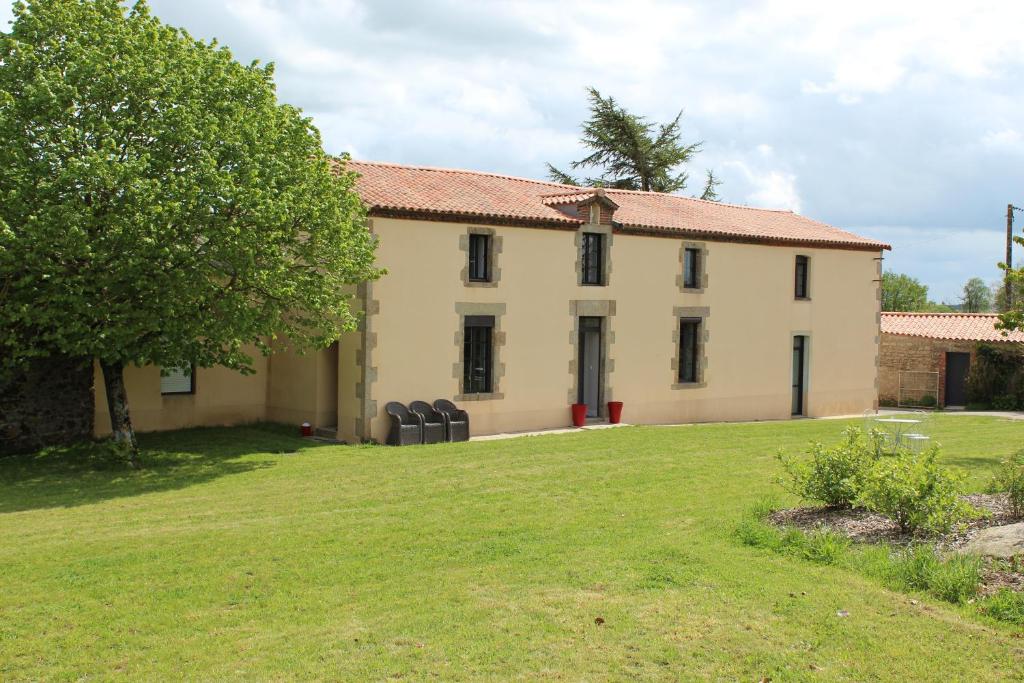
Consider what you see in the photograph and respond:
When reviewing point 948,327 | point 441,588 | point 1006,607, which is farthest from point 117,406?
point 948,327

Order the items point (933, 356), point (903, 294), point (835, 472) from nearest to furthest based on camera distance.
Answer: point (835, 472), point (933, 356), point (903, 294)

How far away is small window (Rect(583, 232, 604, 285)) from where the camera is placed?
74.5 ft

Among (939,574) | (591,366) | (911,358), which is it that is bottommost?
(939,574)

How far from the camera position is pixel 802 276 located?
91.5 feet

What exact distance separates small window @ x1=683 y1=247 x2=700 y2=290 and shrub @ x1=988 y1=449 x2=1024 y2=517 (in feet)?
45.7

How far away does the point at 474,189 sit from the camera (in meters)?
22.2

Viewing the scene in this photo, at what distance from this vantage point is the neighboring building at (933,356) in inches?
1294

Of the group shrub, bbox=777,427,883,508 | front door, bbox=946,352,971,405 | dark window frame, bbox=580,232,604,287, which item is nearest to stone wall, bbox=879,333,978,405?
front door, bbox=946,352,971,405

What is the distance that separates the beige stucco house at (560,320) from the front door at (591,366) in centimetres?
4

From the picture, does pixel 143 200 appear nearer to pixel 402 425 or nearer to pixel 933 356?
pixel 402 425

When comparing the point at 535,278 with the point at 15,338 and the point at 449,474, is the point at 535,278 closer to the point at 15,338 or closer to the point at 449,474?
the point at 449,474

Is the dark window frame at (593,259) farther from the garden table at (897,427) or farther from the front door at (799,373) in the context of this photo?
the front door at (799,373)

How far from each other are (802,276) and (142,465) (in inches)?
758

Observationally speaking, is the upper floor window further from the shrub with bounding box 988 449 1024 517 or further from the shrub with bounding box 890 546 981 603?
the shrub with bounding box 890 546 981 603
